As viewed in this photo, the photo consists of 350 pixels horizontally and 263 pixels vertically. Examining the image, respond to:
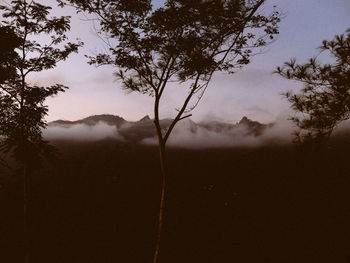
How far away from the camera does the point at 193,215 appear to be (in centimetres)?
3753

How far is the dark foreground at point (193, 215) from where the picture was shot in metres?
19.1

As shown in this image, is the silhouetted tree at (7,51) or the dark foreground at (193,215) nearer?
the silhouetted tree at (7,51)

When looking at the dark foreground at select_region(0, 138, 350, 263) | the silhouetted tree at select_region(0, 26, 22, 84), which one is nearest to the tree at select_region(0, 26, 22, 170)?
the silhouetted tree at select_region(0, 26, 22, 84)

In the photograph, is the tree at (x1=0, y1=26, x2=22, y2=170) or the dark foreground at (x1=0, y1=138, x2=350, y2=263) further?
the dark foreground at (x1=0, y1=138, x2=350, y2=263)

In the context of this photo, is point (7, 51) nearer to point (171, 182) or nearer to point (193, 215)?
point (193, 215)

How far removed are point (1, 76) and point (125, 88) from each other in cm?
464

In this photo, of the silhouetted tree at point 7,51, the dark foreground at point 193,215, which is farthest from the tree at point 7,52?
the dark foreground at point 193,215

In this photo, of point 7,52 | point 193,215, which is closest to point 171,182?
point 193,215

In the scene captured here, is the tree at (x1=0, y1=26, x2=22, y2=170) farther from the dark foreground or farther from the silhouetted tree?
the dark foreground

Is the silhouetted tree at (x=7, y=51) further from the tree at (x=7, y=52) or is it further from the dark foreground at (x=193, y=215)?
the dark foreground at (x=193, y=215)

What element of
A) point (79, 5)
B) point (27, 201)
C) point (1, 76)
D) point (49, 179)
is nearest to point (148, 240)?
point (27, 201)

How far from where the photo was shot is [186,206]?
139 ft

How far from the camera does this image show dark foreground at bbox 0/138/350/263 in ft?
62.5

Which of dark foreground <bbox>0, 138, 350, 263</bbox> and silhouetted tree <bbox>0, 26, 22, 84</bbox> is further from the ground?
silhouetted tree <bbox>0, 26, 22, 84</bbox>
